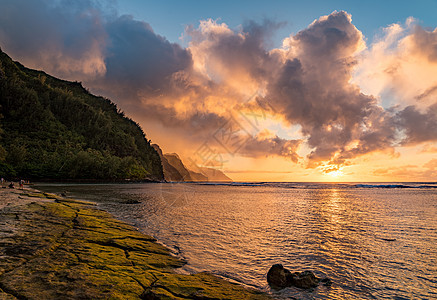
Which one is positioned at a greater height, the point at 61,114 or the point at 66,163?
the point at 61,114

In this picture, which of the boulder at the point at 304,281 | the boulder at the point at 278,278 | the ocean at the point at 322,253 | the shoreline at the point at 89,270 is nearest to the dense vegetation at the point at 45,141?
the shoreline at the point at 89,270

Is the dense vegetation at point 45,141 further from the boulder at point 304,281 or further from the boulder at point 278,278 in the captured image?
the boulder at point 304,281

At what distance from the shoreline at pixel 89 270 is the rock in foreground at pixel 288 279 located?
1151mm

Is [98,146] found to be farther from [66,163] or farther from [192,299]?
[192,299]

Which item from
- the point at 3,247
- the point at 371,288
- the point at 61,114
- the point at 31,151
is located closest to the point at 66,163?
the point at 31,151

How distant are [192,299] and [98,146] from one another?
21047 centimetres

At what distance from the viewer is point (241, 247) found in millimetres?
14555

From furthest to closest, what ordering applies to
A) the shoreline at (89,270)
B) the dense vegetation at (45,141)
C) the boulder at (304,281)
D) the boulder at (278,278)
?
the dense vegetation at (45,141) < the boulder at (278,278) < the boulder at (304,281) < the shoreline at (89,270)

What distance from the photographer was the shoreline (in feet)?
21.5

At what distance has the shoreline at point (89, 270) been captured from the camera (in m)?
6.54

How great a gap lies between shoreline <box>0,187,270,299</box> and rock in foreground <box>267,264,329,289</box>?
1.15m

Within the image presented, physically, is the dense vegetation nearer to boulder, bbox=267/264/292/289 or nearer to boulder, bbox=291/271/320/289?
boulder, bbox=267/264/292/289

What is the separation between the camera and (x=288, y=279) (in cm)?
955

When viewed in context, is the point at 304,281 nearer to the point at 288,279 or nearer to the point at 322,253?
the point at 288,279
